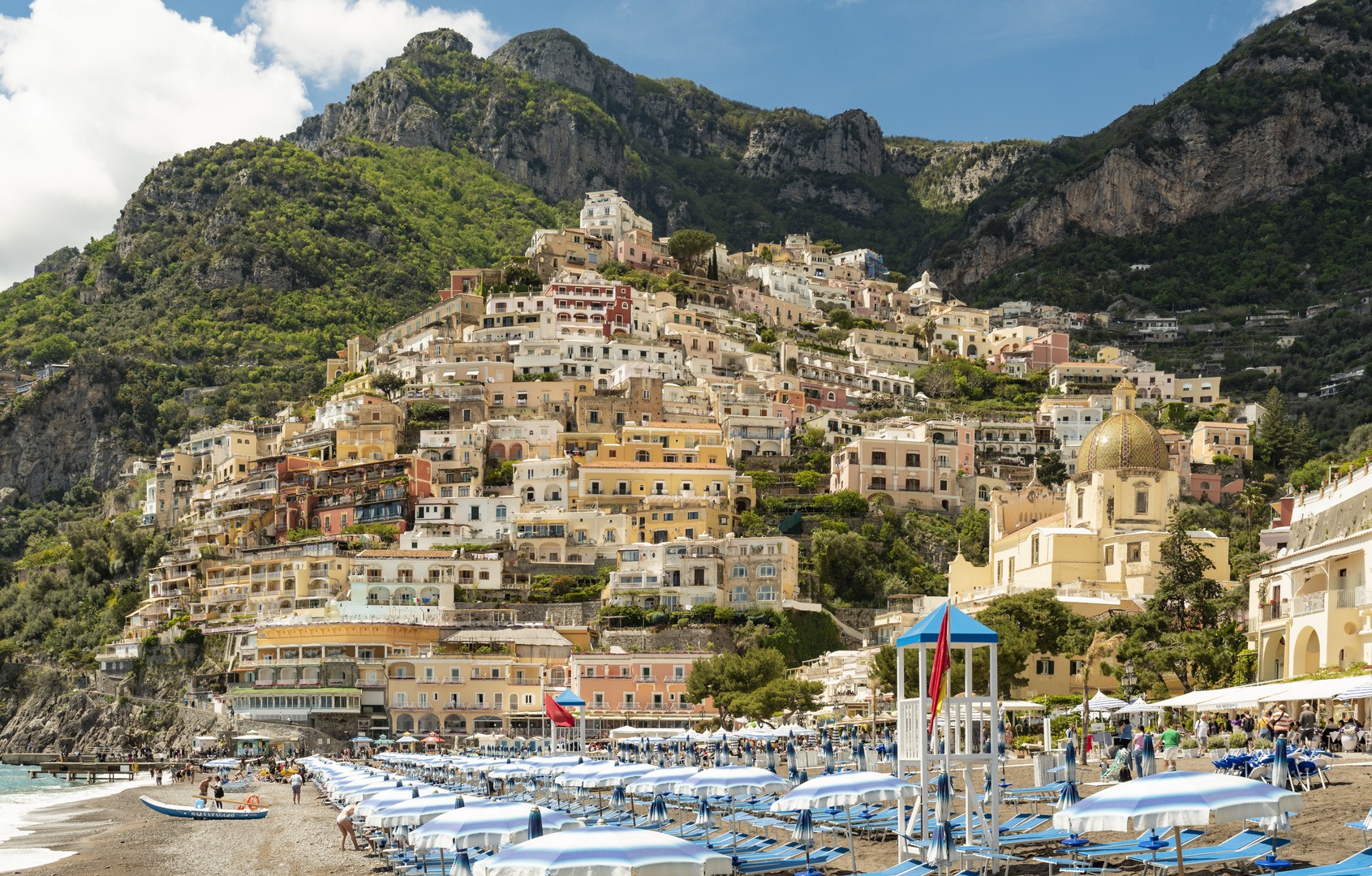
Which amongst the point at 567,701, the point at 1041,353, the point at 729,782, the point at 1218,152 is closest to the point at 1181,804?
the point at 729,782

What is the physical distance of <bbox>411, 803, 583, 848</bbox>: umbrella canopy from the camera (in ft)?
71.6

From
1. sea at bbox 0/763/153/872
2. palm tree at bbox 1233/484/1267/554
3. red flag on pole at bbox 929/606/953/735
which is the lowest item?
sea at bbox 0/763/153/872

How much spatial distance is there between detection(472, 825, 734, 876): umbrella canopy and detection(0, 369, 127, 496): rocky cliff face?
432 feet

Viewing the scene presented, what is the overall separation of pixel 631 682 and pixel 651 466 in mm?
24382

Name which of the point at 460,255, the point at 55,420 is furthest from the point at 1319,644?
the point at 460,255

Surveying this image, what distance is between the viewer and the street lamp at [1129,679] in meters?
45.5

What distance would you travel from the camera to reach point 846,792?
2259 centimetres

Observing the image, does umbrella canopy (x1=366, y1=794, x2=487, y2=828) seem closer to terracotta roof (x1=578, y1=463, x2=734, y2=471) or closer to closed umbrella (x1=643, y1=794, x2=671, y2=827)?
closed umbrella (x1=643, y1=794, x2=671, y2=827)

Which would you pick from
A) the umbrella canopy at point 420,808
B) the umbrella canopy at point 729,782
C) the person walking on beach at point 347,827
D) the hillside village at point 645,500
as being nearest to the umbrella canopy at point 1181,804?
the umbrella canopy at point 729,782

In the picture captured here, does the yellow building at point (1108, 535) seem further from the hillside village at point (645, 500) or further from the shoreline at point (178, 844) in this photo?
the shoreline at point (178, 844)

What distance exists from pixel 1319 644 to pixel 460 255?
140994 millimetres

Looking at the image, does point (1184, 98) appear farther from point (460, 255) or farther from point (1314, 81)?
point (460, 255)

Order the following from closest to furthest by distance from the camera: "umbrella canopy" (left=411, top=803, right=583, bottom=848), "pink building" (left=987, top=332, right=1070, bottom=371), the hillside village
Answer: "umbrella canopy" (left=411, top=803, right=583, bottom=848) → the hillside village → "pink building" (left=987, top=332, right=1070, bottom=371)

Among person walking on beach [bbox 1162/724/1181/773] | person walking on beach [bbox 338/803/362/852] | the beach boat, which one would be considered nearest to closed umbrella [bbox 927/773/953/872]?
person walking on beach [bbox 1162/724/1181/773]
